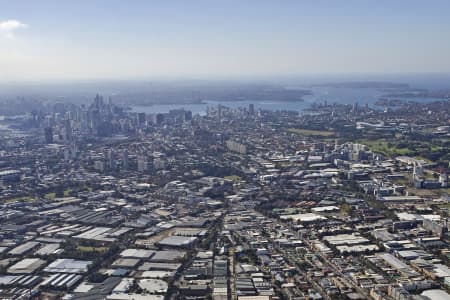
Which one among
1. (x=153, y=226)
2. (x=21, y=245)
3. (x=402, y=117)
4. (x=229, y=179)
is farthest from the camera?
(x=402, y=117)

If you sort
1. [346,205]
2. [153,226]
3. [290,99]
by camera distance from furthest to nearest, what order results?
[290,99] → [346,205] → [153,226]

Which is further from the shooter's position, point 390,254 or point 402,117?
point 402,117

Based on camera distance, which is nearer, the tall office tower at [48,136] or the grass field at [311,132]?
the tall office tower at [48,136]

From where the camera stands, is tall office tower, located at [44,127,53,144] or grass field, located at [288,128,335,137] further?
grass field, located at [288,128,335,137]

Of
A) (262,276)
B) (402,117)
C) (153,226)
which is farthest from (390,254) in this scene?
(402,117)

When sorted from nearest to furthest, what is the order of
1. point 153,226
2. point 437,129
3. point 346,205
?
point 153,226 < point 346,205 < point 437,129

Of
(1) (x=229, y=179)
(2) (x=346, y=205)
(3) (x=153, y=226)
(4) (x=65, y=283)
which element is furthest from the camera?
(1) (x=229, y=179)

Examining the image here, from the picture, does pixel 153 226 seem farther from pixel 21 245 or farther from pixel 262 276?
pixel 262 276

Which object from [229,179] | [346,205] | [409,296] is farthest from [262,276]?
[229,179]

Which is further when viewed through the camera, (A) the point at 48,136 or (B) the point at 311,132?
(B) the point at 311,132

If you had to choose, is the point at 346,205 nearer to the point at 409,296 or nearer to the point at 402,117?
the point at 409,296
